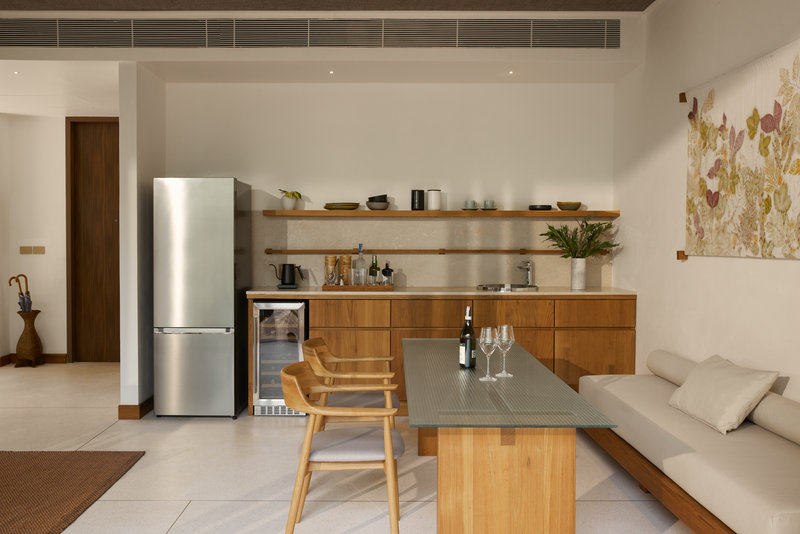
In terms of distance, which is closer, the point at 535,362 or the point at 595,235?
the point at 535,362

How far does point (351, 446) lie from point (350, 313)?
2.37 metres

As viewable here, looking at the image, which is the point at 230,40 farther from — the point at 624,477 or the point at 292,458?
the point at 624,477

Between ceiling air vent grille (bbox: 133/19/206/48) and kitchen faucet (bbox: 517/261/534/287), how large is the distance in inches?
131

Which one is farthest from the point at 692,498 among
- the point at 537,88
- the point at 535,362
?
the point at 537,88

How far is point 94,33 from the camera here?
4.95 meters

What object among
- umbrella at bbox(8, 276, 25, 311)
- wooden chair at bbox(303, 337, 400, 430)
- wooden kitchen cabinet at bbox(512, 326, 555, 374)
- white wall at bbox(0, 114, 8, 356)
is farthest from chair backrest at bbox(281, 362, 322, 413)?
white wall at bbox(0, 114, 8, 356)

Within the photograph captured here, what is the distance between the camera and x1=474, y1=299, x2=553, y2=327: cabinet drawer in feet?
16.8

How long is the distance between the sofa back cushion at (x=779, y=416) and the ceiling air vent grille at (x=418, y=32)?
3447mm

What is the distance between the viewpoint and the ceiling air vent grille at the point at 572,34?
5.01 meters

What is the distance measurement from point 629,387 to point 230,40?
3.99m

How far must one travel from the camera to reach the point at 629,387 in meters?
3.96

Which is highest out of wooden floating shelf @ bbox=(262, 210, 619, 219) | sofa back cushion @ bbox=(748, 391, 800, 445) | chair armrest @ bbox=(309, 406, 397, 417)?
wooden floating shelf @ bbox=(262, 210, 619, 219)

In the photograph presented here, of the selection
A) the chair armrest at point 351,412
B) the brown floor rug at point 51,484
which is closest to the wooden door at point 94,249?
the brown floor rug at point 51,484

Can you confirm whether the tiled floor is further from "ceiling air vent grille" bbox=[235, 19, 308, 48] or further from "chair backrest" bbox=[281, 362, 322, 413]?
"ceiling air vent grille" bbox=[235, 19, 308, 48]
